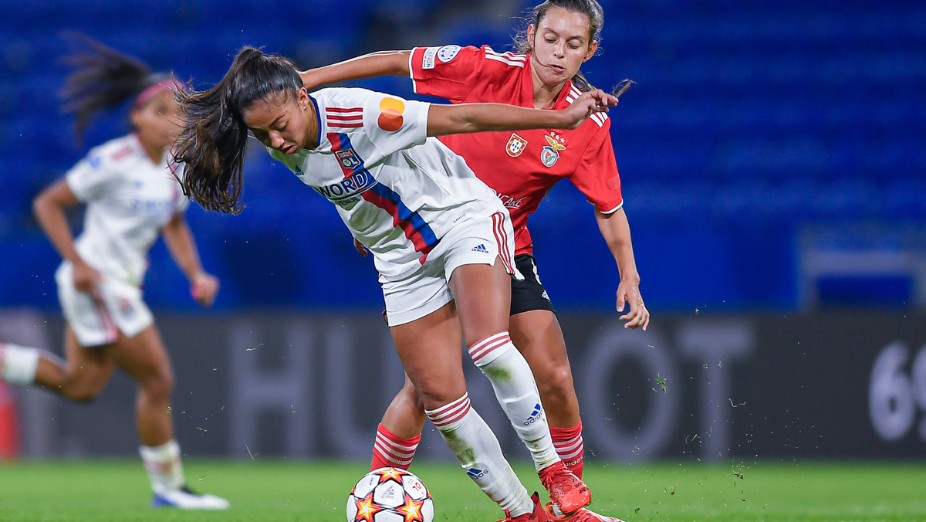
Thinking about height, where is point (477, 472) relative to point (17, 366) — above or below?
above

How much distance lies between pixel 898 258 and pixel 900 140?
11.4 feet

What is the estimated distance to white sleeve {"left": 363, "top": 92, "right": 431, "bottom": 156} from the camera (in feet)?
13.2

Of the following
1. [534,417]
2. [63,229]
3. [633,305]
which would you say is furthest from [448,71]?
[63,229]

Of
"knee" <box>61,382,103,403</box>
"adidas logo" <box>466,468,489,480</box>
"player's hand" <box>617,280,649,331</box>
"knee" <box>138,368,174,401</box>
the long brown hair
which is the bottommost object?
"knee" <box>61,382,103,403</box>

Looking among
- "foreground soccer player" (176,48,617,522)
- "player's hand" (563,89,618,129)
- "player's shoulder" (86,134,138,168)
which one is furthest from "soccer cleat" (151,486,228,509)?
"player's hand" (563,89,618,129)

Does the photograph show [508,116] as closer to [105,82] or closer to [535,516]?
[535,516]

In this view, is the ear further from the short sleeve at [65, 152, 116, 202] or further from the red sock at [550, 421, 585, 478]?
the short sleeve at [65, 152, 116, 202]

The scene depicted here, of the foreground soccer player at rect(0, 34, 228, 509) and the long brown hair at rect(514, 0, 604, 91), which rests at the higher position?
the long brown hair at rect(514, 0, 604, 91)

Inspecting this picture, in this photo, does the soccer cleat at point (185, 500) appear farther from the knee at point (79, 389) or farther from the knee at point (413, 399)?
the knee at point (413, 399)

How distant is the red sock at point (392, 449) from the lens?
15.5 ft

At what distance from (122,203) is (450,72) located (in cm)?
303

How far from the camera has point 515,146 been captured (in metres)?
4.67

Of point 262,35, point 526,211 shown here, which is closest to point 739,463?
point 526,211

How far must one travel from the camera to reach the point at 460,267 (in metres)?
4.20
